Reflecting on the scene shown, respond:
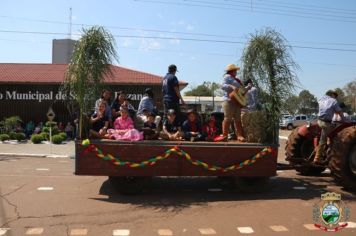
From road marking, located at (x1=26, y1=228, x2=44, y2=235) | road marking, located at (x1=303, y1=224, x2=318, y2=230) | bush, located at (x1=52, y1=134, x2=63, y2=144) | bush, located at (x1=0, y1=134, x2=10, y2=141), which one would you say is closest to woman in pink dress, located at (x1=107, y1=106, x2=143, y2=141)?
road marking, located at (x1=26, y1=228, x2=44, y2=235)

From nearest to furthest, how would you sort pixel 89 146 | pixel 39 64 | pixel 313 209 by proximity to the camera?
pixel 313 209, pixel 89 146, pixel 39 64

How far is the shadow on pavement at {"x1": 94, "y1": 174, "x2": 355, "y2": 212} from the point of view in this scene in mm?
8211

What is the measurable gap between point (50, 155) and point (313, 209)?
12.8 meters

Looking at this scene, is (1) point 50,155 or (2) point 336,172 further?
(1) point 50,155

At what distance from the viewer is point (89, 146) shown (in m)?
8.27

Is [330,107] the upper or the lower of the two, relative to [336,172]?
upper

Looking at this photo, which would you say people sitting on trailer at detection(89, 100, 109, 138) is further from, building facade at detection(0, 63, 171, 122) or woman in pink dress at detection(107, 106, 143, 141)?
building facade at detection(0, 63, 171, 122)

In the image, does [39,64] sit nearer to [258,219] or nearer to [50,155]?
[50,155]

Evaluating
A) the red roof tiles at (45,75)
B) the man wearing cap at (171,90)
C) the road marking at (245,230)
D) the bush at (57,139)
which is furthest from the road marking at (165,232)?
the red roof tiles at (45,75)

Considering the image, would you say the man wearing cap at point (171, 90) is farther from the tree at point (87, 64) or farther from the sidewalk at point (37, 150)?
the sidewalk at point (37, 150)

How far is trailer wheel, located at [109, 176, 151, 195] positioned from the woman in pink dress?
2.39 ft

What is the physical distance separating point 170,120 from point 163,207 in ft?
7.95

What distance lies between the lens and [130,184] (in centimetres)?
866

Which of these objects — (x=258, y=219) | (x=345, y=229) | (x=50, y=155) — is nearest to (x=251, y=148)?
(x=258, y=219)
